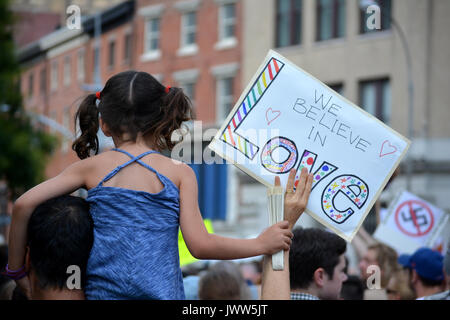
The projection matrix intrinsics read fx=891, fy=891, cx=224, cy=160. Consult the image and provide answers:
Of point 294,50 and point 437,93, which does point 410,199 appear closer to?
point 437,93

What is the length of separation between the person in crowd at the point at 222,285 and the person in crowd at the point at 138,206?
96.5 inches

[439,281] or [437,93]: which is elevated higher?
[437,93]

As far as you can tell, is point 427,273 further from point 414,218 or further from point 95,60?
point 95,60

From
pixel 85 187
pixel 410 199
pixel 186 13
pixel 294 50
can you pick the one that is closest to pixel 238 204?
pixel 294 50

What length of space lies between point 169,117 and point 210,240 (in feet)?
1.49

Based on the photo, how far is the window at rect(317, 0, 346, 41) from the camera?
88.0ft

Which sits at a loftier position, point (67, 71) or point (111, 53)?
point (111, 53)

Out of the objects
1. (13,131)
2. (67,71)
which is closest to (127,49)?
(67,71)

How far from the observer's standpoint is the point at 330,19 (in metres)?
27.1

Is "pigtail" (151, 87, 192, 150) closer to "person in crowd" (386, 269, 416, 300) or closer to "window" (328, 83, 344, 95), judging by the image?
"person in crowd" (386, 269, 416, 300)

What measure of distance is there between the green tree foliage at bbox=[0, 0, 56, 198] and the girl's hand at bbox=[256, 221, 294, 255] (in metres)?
24.7

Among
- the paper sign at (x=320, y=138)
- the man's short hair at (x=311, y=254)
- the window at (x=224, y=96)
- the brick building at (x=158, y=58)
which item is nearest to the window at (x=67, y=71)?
the brick building at (x=158, y=58)

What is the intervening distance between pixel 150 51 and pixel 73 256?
32.4 metres
